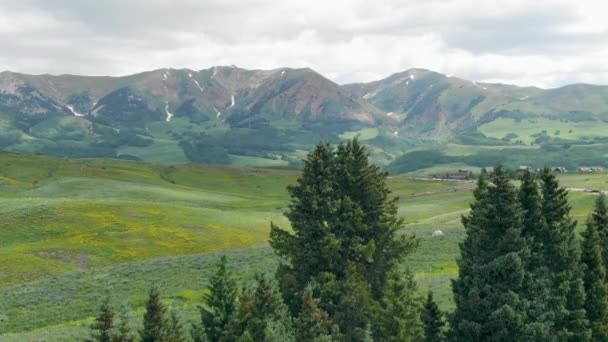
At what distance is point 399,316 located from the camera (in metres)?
30.1

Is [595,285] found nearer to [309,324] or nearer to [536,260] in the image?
[536,260]

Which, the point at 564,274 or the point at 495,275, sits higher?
the point at 495,275

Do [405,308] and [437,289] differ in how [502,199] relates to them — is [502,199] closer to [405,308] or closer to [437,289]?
[405,308]

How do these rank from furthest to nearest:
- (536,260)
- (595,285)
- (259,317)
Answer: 1. (595,285)
2. (536,260)
3. (259,317)

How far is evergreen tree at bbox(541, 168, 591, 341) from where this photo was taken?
33281 millimetres

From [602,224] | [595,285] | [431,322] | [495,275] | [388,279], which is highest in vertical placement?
[602,224]

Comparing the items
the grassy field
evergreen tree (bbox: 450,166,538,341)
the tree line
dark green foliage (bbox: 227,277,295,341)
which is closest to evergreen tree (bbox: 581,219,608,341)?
the tree line

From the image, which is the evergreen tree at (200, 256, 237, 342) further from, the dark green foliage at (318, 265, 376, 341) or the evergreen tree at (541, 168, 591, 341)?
the evergreen tree at (541, 168, 591, 341)

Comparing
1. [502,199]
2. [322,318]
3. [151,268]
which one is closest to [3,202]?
[151,268]

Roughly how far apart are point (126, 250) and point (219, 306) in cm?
5154

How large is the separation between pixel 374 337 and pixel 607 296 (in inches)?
647

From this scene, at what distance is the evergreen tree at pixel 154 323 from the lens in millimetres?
26969

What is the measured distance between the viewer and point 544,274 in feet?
108

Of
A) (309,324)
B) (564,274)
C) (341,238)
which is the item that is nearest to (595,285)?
(564,274)
